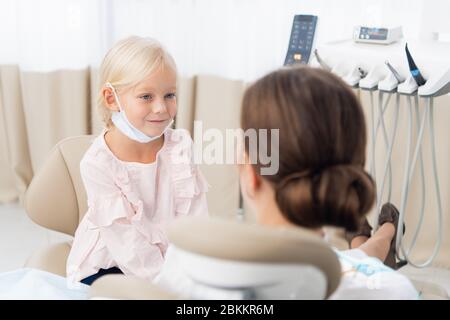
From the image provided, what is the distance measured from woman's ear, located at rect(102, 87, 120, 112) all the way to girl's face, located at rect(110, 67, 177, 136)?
1.0 inches

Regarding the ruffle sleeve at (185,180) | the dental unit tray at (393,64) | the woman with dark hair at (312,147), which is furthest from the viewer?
the dental unit tray at (393,64)

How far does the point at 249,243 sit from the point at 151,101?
0.80 meters

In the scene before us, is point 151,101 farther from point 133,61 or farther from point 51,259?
point 51,259

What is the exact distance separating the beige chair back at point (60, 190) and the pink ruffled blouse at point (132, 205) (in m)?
0.07

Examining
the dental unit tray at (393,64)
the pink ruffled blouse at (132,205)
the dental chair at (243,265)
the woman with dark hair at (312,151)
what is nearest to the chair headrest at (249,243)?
the dental chair at (243,265)

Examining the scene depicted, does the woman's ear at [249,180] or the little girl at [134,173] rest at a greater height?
the woman's ear at [249,180]

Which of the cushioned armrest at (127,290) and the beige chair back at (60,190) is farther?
the beige chair back at (60,190)

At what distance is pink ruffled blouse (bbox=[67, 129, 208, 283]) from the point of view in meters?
1.44

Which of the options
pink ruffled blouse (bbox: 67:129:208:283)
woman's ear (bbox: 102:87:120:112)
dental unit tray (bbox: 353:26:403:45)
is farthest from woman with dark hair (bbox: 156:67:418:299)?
dental unit tray (bbox: 353:26:403:45)

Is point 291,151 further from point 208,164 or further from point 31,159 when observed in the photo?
point 31,159

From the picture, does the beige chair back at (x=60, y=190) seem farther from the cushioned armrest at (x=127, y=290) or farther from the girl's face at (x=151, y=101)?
the cushioned armrest at (x=127, y=290)

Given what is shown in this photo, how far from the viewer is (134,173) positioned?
1.51 metres

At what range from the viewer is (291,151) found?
34.3 inches

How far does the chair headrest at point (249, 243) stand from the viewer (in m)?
0.74
